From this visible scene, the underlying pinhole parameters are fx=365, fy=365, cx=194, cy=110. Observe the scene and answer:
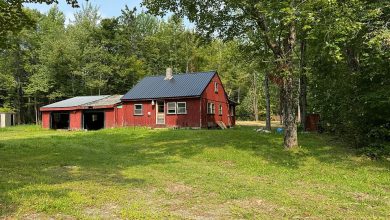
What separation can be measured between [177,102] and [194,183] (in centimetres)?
2151

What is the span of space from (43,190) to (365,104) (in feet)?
39.5

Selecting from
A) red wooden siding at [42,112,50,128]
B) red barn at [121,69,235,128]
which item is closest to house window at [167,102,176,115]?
red barn at [121,69,235,128]

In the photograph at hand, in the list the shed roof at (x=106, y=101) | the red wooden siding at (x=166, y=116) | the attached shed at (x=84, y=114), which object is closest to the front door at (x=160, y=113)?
the red wooden siding at (x=166, y=116)

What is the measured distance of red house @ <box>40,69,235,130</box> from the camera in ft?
98.3

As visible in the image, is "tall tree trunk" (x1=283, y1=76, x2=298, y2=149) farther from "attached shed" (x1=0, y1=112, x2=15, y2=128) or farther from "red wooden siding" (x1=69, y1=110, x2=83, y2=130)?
"attached shed" (x1=0, y1=112, x2=15, y2=128)

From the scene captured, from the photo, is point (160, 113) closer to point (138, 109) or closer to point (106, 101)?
point (138, 109)

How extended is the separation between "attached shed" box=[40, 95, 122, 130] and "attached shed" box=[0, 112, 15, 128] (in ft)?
34.0

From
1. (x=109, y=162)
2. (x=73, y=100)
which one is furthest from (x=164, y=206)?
(x=73, y=100)

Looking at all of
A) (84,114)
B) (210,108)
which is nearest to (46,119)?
(84,114)

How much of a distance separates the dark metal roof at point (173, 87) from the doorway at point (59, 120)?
9.78 metres

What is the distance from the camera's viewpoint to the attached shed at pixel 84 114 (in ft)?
111

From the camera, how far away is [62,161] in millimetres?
12414

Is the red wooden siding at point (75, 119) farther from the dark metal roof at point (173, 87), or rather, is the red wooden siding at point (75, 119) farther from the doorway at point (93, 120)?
the dark metal roof at point (173, 87)

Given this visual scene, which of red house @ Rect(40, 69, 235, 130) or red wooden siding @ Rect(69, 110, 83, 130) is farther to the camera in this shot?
red wooden siding @ Rect(69, 110, 83, 130)
